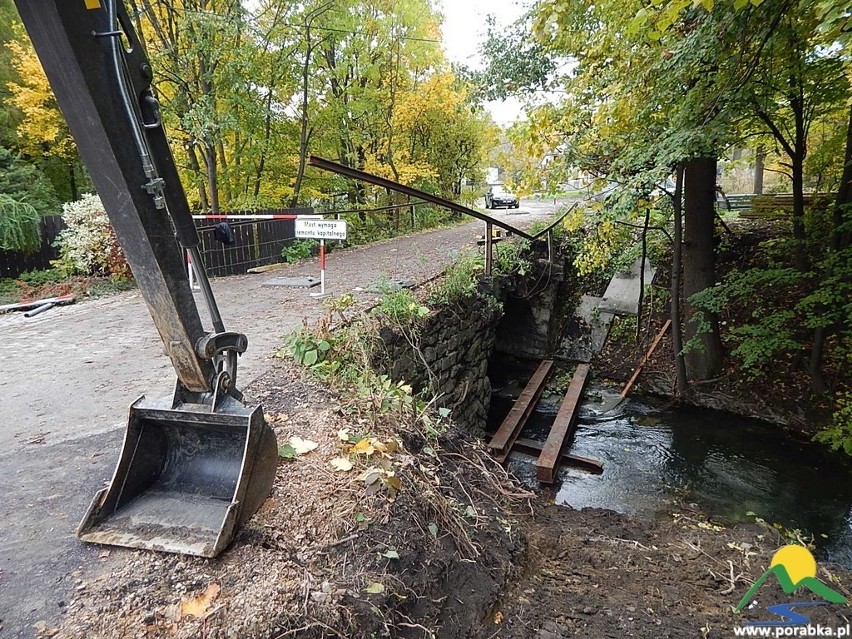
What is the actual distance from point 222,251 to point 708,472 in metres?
8.53

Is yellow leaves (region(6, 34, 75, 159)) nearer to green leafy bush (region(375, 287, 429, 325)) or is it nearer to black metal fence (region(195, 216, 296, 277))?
black metal fence (region(195, 216, 296, 277))

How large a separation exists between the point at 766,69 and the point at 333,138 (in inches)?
428

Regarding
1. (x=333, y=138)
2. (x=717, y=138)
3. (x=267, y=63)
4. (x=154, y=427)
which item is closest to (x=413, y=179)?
(x=333, y=138)

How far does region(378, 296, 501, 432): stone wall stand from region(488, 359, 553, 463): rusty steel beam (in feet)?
1.48

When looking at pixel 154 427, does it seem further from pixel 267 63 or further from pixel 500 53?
pixel 267 63

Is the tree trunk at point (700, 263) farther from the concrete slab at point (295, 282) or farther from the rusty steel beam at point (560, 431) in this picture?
the concrete slab at point (295, 282)

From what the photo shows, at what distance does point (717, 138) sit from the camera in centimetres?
489

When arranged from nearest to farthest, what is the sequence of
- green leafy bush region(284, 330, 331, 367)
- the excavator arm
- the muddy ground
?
the excavator arm → the muddy ground → green leafy bush region(284, 330, 331, 367)

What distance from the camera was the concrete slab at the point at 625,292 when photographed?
9695 mm

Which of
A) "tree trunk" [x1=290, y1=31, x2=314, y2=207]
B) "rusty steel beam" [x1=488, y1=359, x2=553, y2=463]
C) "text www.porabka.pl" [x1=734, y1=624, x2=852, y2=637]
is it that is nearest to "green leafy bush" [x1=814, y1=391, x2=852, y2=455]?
"rusty steel beam" [x1=488, y1=359, x2=553, y2=463]

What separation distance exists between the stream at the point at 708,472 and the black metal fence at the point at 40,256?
912 cm

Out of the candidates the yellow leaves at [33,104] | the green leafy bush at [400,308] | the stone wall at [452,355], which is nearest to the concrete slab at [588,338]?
the stone wall at [452,355]

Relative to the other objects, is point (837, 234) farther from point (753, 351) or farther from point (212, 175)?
point (212, 175)

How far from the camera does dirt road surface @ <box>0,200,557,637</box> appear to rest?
192 centimetres
